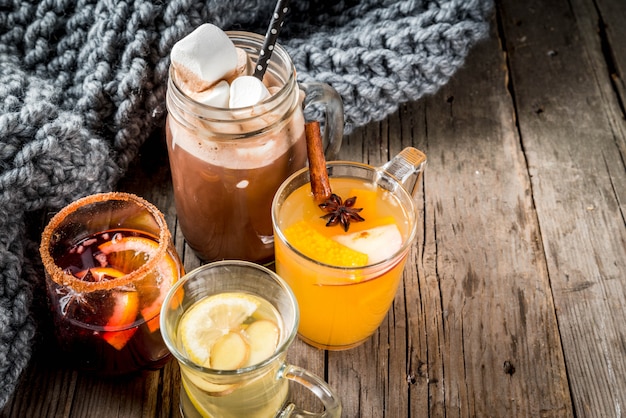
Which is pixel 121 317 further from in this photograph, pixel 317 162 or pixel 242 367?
pixel 317 162

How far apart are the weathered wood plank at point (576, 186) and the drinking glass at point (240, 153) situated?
0.36 m

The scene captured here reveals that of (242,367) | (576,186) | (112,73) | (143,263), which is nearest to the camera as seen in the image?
(242,367)

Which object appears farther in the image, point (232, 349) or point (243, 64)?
point (243, 64)

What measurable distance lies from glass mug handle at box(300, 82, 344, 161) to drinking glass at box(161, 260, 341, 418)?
0.76ft

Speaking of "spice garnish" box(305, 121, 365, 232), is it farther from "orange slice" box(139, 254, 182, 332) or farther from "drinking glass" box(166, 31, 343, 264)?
"orange slice" box(139, 254, 182, 332)

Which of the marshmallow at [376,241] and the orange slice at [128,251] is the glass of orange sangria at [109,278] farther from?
the marshmallow at [376,241]

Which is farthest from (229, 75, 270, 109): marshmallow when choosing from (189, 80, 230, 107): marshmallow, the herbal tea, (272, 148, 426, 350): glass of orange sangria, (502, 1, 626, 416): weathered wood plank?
(502, 1, 626, 416): weathered wood plank

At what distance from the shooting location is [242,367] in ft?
2.35

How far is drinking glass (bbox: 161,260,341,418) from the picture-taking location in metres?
0.71

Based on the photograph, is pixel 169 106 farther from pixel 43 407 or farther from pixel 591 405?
pixel 591 405

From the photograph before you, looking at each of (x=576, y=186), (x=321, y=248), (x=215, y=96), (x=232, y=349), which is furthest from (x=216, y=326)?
(x=576, y=186)

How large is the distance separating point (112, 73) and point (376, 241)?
1.39ft

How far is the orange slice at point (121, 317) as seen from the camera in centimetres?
77

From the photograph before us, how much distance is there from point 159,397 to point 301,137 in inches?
14.0
